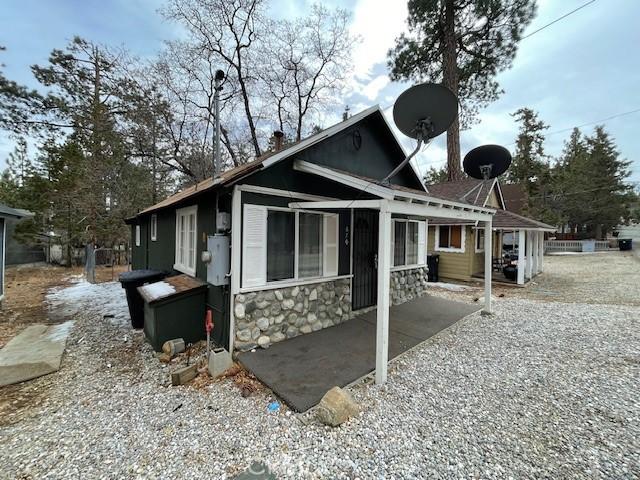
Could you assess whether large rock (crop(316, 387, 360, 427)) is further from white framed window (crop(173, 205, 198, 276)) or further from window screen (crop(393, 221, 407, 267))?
window screen (crop(393, 221, 407, 267))

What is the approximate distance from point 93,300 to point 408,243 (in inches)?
357

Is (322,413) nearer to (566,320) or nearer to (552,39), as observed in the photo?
(566,320)

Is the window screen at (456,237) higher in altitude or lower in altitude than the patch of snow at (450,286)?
higher

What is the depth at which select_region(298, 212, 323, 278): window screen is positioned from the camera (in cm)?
494

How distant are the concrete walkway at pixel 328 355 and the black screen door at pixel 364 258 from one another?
38cm

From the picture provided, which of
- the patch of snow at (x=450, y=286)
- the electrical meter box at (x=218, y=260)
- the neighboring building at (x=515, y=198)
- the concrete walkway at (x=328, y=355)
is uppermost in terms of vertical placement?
the neighboring building at (x=515, y=198)

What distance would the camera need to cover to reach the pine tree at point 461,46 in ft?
37.8

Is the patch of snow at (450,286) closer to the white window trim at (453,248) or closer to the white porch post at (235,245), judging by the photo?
the white window trim at (453,248)

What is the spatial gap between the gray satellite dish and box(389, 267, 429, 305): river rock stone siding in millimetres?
3462

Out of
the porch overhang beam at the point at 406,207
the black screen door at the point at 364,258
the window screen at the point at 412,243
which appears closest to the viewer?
the porch overhang beam at the point at 406,207

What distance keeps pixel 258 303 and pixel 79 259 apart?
1716cm

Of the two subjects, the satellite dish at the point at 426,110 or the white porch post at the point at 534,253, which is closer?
the satellite dish at the point at 426,110

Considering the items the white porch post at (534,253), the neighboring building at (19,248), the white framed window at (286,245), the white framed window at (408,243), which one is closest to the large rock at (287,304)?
the white framed window at (286,245)

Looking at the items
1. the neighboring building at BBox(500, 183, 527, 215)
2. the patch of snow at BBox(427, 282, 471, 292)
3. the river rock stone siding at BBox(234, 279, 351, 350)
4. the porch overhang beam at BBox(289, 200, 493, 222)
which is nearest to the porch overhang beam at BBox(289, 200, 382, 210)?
the porch overhang beam at BBox(289, 200, 493, 222)
